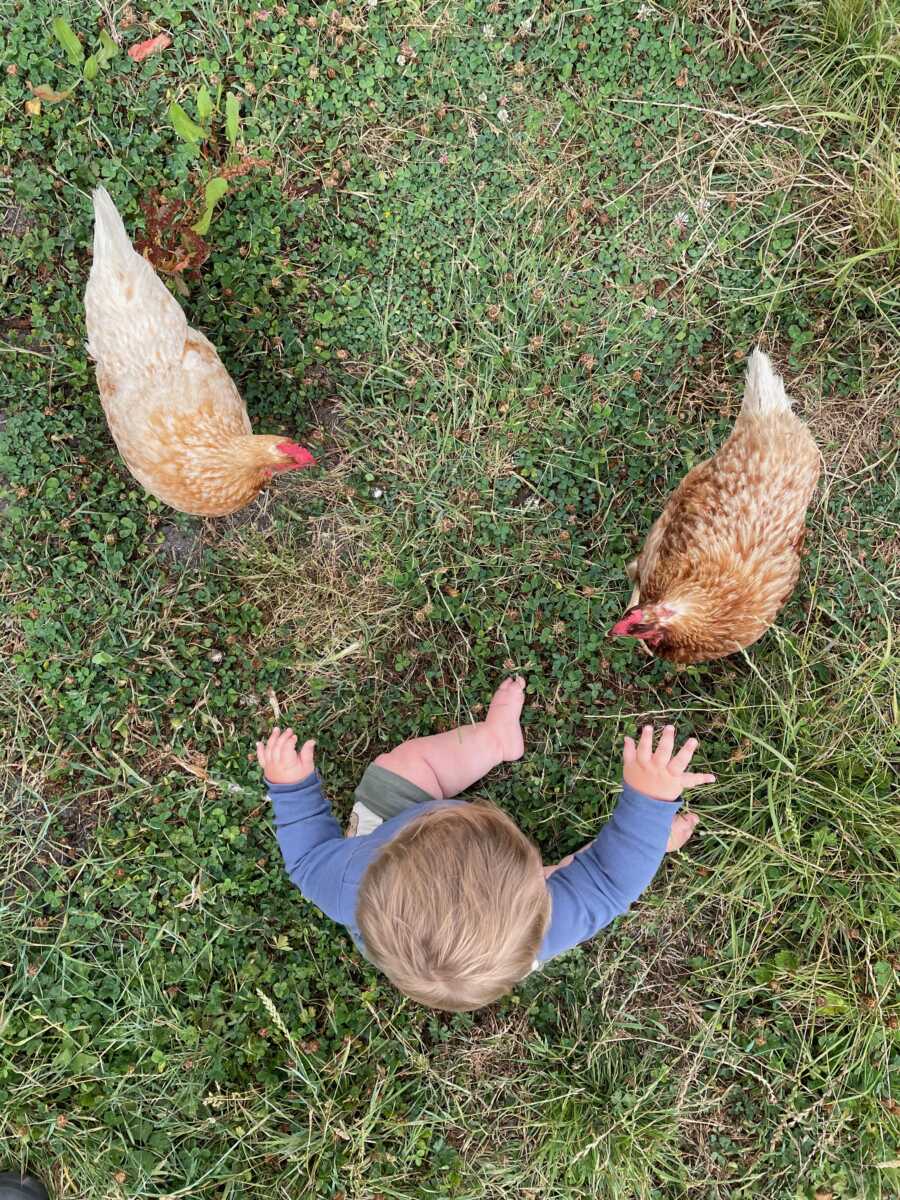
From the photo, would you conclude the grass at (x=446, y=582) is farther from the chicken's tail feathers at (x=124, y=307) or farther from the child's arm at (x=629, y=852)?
the chicken's tail feathers at (x=124, y=307)

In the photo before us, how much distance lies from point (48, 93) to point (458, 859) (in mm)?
3231

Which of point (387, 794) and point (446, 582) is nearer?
point (387, 794)

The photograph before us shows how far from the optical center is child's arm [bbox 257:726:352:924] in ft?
8.45

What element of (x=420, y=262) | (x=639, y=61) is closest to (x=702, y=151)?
(x=639, y=61)

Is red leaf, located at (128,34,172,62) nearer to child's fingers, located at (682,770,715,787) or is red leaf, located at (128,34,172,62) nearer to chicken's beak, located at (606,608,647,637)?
chicken's beak, located at (606,608,647,637)

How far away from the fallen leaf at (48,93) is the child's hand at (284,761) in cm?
261

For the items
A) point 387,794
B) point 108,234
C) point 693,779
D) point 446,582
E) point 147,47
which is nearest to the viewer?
point 108,234

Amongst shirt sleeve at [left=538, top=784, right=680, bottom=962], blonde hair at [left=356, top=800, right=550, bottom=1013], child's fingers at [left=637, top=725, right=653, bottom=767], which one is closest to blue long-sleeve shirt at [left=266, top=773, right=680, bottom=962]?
shirt sleeve at [left=538, top=784, right=680, bottom=962]

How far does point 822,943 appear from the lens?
2.84 meters

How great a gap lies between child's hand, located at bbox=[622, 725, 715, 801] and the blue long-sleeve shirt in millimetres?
32

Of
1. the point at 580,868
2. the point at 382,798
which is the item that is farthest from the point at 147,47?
the point at 580,868

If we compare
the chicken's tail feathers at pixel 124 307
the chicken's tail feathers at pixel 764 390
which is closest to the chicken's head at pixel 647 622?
the chicken's tail feathers at pixel 764 390

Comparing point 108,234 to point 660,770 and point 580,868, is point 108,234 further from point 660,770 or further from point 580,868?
point 580,868

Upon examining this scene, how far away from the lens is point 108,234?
8.22ft
